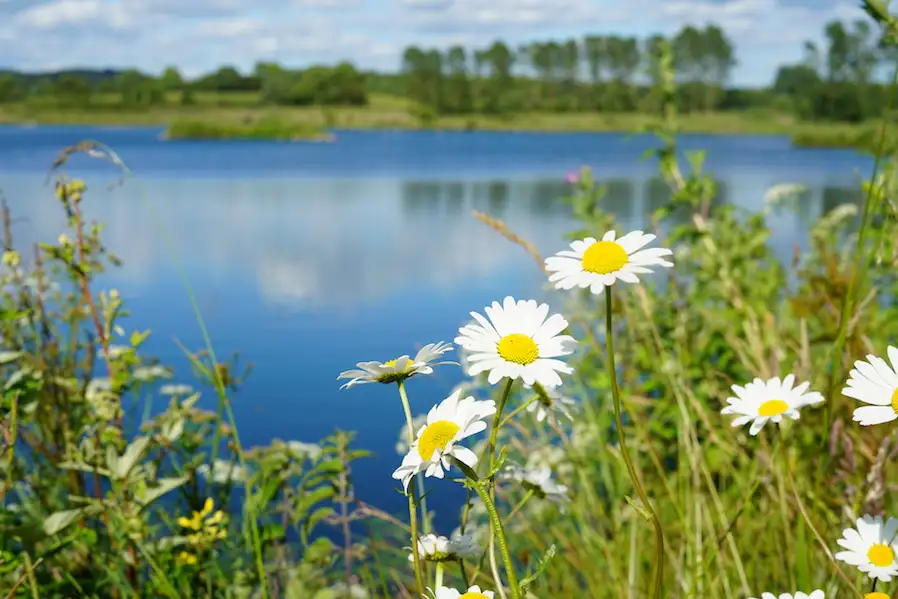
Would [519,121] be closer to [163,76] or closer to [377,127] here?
[377,127]

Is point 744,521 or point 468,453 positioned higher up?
point 468,453

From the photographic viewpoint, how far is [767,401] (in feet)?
2.92

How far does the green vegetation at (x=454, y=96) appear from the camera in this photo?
46.0m

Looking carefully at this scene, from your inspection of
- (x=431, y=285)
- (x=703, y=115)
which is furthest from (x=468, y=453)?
(x=703, y=115)

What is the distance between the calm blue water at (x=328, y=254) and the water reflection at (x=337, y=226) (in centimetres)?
4

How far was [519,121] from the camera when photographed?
5188 centimetres

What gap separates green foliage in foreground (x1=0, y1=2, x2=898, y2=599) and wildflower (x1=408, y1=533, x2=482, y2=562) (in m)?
0.12

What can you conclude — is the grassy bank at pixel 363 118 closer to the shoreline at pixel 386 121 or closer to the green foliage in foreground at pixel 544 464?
the shoreline at pixel 386 121

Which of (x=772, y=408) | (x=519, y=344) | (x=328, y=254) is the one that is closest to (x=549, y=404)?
(x=519, y=344)

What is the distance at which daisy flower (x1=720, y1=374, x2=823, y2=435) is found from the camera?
0.82 m

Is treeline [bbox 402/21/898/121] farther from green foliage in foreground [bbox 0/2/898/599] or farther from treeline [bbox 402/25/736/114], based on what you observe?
green foliage in foreground [bbox 0/2/898/599]

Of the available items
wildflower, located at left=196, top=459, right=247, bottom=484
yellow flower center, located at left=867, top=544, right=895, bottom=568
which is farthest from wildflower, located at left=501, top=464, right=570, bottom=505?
wildflower, located at left=196, top=459, right=247, bottom=484

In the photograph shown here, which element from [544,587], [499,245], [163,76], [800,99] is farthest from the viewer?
[163,76]

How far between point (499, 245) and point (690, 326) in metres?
5.96
